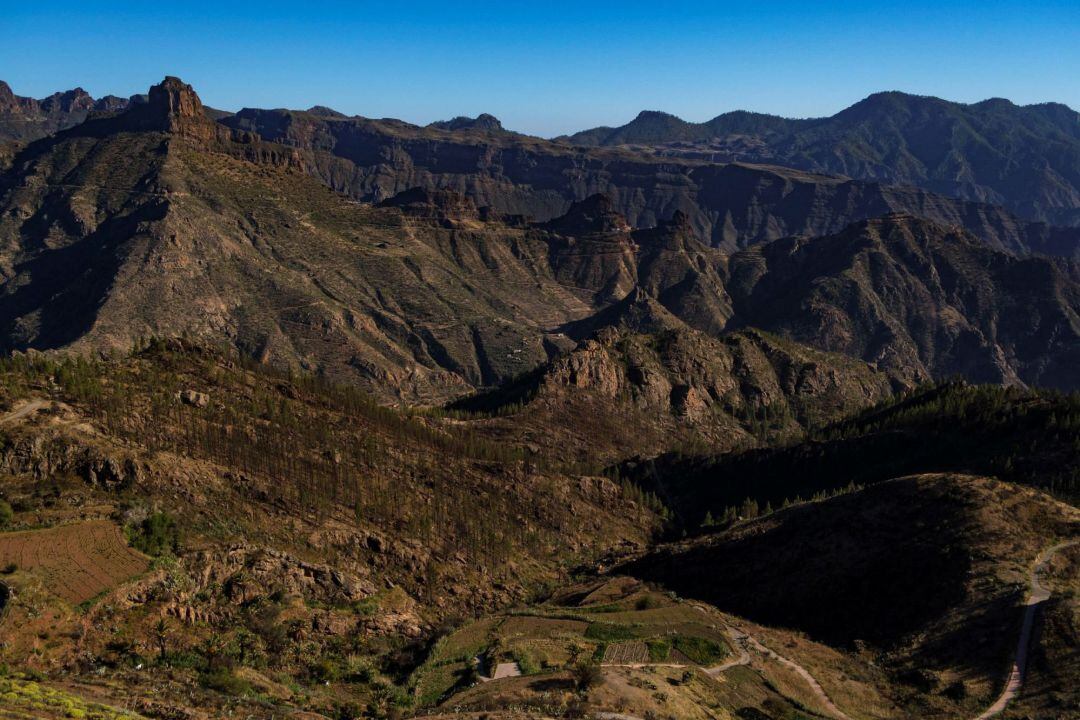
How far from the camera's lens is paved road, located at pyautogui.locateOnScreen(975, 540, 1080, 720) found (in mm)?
81625

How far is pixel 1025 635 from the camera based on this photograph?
88.9 metres

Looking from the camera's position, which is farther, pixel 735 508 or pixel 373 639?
pixel 735 508

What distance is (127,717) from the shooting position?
53906 millimetres

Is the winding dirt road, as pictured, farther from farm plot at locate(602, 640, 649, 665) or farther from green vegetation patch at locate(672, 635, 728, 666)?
green vegetation patch at locate(672, 635, 728, 666)

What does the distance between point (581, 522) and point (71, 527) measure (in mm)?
86061

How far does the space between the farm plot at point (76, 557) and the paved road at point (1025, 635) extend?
72.2 metres

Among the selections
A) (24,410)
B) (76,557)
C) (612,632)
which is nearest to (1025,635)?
(612,632)

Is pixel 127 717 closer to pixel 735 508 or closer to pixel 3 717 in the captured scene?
pixel 3 717

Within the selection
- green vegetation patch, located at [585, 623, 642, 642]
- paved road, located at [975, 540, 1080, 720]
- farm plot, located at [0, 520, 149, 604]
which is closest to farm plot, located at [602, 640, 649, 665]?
green vegetation patch, located at [585, 623, 642, 642]

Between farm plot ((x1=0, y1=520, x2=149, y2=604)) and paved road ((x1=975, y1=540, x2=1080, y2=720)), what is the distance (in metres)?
72.2

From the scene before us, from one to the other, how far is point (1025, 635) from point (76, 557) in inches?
3315

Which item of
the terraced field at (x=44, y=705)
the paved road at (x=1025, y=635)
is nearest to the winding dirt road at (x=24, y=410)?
the terraced field at (x=44, y=705)

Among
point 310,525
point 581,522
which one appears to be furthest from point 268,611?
point 581,522

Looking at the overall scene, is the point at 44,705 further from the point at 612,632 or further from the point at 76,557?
the point at 612,632
